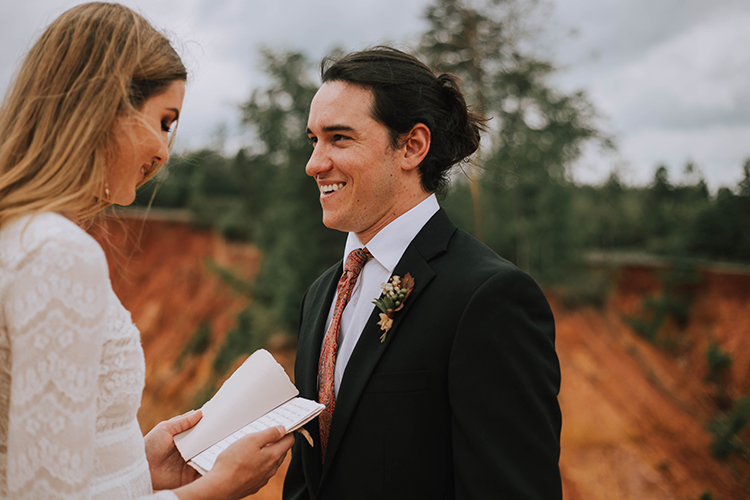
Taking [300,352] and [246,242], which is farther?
[246,242]

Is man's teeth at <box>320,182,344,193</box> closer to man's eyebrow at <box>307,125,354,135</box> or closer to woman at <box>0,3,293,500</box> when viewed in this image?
man's eyebrow at <box>307,125,354,135</box>

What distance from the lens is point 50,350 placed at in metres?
1.33

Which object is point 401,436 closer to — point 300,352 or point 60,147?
point 300,352

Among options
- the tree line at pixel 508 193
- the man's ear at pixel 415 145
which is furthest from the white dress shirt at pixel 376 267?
the tree line at pixel 508 193

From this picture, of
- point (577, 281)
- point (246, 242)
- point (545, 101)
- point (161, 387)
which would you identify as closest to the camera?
point (545, 101)

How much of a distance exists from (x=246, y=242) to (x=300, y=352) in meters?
19.0

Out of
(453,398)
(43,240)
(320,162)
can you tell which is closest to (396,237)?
(320,162)

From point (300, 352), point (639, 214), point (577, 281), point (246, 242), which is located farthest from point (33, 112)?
point (246, 242)

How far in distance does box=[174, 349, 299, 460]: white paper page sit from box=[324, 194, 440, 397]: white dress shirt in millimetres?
355

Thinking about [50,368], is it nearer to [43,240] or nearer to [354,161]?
[43,240]

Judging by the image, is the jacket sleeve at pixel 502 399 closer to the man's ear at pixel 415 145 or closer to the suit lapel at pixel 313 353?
the suit lapel at pixel 313 353

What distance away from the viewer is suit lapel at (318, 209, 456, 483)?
2.10m

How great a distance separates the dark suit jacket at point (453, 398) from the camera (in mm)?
1900

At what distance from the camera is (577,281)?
15047 mm
